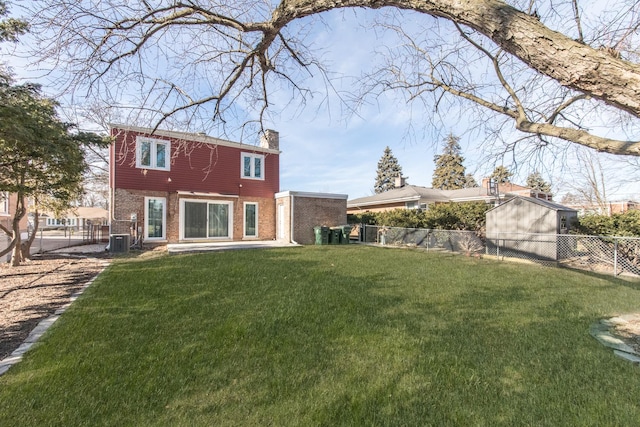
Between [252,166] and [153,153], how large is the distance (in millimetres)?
4808

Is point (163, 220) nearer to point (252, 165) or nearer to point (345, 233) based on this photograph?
point (252, 165)

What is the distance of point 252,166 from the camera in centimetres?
1609

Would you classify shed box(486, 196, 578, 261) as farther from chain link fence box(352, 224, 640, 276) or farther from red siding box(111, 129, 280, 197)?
red siding box(111, 129, 280, 197)

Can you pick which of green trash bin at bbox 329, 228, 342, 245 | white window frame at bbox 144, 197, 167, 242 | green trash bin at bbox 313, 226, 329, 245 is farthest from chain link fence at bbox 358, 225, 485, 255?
white window frame at bbox 144, 197, 167, 242

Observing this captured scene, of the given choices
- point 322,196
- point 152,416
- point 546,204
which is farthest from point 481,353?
point 322,196

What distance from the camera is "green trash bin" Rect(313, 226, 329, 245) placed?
1534cm

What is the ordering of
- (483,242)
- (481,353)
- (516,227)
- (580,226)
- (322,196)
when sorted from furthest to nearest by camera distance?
(322,196) → (483,242) → (516,227) → (580,226) → (481,353)

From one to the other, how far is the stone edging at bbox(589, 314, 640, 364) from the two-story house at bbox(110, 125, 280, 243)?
11424mm

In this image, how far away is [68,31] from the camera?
330 cm

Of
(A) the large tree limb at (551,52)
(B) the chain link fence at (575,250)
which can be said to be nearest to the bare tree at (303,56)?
(A) the large tree limb at (551,52)

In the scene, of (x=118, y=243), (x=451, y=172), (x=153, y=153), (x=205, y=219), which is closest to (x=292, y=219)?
(x=205, y=219)

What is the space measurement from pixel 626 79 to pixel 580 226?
1202 centimetres

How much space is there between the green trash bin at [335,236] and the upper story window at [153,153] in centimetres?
877

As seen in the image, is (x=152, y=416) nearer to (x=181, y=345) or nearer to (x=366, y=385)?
(x=181, y=345)
